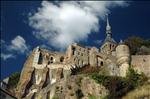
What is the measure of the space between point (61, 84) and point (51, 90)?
216cm

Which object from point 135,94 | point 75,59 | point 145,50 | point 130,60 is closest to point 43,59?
point 75,59

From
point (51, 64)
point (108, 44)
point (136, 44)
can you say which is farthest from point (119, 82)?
point (108, 44)

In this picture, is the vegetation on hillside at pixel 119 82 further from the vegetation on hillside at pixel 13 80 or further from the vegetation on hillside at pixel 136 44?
the vegetation on hillside at pixel 13 80

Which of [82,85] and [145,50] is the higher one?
[145,50]

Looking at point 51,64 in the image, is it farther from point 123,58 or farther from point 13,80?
point 123,58

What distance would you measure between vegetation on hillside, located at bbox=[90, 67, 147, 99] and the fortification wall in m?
1.53

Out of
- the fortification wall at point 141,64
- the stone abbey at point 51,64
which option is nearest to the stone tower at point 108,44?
the stone abbey at point 51,64

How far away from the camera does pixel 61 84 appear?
57062mm

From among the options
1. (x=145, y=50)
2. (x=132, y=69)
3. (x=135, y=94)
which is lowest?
(x=135, y=94)


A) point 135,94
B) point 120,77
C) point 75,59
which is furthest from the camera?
point 75,59

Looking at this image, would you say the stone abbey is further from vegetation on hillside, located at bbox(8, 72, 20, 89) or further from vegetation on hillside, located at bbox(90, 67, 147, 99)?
vegetation on hillside, located at bbox(90, 67, 147, 99)

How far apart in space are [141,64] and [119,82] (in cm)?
689

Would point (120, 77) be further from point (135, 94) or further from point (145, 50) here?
point (145, 50)

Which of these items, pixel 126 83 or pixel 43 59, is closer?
pixel 126 83
